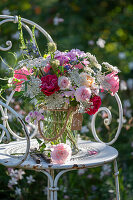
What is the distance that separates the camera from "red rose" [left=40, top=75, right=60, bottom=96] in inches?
53.4

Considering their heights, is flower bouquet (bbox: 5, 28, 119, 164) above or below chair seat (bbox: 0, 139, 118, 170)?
above

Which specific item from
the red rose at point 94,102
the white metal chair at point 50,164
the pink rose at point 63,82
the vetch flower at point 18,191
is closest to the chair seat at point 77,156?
the white metal chair at point 50,164

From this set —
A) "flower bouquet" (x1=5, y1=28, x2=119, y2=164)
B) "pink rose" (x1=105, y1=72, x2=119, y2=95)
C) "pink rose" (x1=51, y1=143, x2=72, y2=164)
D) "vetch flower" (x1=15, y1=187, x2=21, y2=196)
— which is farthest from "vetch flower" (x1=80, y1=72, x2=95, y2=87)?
"vetch flower" (x1=15, y1=187, x2=21, y2=196)

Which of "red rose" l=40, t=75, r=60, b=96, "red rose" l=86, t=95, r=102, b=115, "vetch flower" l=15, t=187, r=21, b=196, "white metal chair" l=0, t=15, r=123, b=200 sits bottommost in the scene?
"vetch flower" l=15, t=187, r=21, b=196

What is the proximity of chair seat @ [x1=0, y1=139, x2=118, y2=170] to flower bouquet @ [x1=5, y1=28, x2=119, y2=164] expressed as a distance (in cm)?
6

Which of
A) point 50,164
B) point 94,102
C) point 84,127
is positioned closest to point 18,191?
point 84,127

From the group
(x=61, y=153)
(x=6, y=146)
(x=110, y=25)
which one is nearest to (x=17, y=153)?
(x=6, y=146)

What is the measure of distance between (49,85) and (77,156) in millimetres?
418

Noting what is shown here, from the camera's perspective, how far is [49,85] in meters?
1.36

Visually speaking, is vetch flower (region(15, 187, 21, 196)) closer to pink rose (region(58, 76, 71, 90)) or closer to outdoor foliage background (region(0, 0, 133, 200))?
outdoor foliage background (region(0, 0, 133, 200))

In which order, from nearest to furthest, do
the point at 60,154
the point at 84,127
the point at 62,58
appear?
the point at 60,154 → the point at 62,58 → the point at 84,127

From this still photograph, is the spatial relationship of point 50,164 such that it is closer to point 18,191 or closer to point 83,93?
point 83,93

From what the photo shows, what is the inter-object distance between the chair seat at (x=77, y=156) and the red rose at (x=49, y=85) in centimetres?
32

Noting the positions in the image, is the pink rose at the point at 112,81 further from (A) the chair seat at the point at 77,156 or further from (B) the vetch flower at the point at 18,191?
(B) the vetch flower at the point at 18,191
